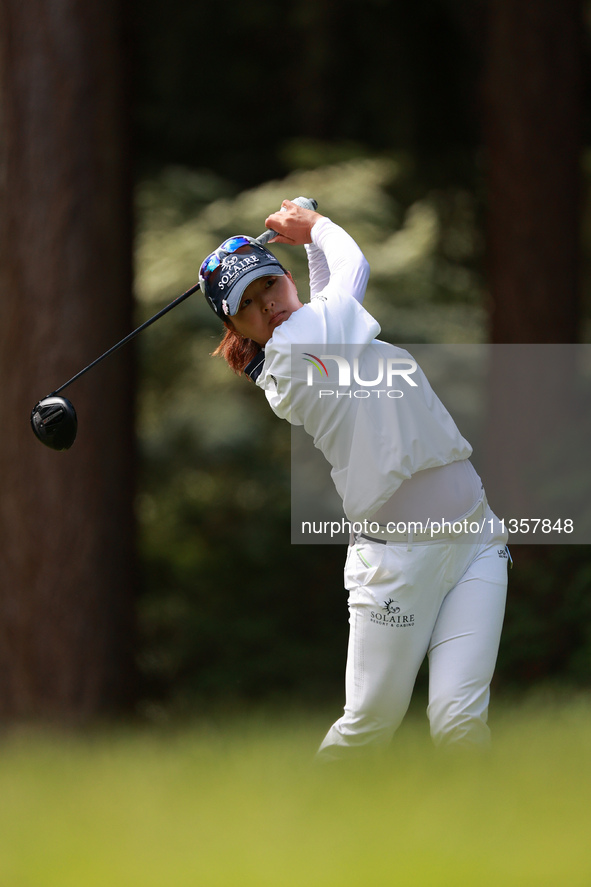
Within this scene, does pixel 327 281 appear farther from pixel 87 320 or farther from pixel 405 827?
pixel 87 320

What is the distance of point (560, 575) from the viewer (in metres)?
8.10

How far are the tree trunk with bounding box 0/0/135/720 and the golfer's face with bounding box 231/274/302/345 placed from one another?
3208 mm

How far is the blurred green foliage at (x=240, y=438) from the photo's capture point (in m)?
9.36

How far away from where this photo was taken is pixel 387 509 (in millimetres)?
3730

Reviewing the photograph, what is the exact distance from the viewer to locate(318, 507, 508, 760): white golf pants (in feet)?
12.0

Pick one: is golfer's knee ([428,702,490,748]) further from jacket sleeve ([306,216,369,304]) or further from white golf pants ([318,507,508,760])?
jacket sleeve ([306,216,369,304])

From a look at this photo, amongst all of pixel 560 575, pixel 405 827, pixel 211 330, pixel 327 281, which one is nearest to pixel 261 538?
pixel 211 330

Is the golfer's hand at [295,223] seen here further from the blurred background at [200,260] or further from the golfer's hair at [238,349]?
the blurred background at [200,260]

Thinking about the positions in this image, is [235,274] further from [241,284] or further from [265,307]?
[265,307]

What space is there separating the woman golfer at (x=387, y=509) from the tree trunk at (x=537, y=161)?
472 centimetres

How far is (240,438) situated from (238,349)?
5.44 metres

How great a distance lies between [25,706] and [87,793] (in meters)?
3.60

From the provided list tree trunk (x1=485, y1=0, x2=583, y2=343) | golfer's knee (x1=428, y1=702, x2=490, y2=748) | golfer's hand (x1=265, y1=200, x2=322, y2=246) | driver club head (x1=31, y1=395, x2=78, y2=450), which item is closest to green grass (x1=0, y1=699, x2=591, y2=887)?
golfer's knee (x1=428, y1=702, x2=490, y2=748)

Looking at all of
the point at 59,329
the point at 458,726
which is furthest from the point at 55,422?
the point at 59,329
